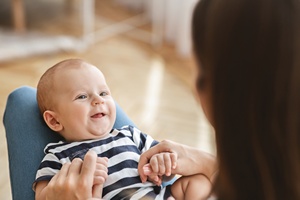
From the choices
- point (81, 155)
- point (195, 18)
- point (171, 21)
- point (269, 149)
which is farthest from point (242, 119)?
point (171, 21)

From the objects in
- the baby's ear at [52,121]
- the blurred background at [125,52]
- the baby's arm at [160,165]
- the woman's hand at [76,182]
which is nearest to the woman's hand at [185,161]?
the baby's arm at [160,165]

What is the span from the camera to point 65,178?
0.94 m

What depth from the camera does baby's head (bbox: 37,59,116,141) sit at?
3.86ft

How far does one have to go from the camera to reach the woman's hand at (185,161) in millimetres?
1059

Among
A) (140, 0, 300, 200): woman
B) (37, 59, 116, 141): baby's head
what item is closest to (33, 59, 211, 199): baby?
(37, 59, 116, 141): baby's head

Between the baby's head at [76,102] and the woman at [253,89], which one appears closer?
the woman at [253,89]

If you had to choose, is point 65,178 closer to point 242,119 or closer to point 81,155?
point 81,155

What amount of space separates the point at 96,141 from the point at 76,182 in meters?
0.27

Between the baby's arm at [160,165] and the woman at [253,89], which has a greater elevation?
the woman at [253,89]

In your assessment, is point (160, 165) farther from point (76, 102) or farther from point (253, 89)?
point (253, 89)

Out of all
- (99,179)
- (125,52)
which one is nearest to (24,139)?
(99,179)

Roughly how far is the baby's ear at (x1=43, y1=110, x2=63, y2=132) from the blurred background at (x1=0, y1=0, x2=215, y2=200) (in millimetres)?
795

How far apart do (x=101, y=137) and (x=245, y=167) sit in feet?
1.86

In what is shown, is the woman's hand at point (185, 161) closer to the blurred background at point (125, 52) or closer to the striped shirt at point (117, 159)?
the striped shirt at point (117, 159)
